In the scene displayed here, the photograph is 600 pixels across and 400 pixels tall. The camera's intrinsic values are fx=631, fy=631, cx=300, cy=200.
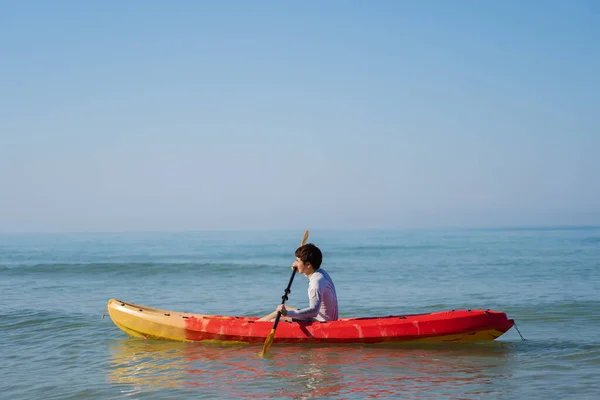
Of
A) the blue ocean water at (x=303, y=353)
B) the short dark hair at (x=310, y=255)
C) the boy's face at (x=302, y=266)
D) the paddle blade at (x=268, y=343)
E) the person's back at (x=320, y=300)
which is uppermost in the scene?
the short dark hair at (x=310, y=255)

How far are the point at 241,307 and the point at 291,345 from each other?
17.6 ft

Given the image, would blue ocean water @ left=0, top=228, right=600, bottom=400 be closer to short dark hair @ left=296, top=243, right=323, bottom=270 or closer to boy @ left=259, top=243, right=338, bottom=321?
boy @ left=259, top=243, right=338, bottom=321

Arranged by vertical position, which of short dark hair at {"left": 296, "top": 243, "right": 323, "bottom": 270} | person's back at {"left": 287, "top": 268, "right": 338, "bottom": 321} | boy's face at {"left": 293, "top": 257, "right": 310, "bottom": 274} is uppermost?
short dark hair at {"left": 296, "top": 243, "right": 323, "bottom": 270}

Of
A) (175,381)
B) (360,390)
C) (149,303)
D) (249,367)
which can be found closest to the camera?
(360,390)

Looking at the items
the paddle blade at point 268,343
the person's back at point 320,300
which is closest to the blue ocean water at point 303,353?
the paddle blade at point 268,343

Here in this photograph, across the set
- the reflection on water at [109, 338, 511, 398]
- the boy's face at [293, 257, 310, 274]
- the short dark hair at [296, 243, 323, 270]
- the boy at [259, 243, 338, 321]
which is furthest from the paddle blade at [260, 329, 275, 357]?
the short dark hair at [296, 243, 323, 270]

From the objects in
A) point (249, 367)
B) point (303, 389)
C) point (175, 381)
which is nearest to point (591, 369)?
point (303, 389)

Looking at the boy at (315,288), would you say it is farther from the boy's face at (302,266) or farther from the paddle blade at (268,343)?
the paddle blade at (268,343)

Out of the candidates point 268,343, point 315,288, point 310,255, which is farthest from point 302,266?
point 268,343

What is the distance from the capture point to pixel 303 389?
265 inches

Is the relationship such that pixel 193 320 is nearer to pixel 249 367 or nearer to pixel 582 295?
pixel 249 367

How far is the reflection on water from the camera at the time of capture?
6664mm

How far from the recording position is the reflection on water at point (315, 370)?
6.66 meters

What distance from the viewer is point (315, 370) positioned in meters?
7.55
